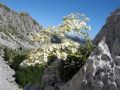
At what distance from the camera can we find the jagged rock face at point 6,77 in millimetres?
143375

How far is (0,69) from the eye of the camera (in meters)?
166

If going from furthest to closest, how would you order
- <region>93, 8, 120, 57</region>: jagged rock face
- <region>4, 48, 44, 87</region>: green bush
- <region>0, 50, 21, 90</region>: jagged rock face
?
<region>0, 50, 21, 90</region>: jagged rock face
<region>4, 48, 44, 87</region>: green bush
<region>93, 8, 120, 57</region>: jagged rock face

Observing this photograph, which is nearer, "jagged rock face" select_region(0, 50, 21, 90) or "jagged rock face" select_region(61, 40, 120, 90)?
"jagged rock face" select_region(61, 40, 120, 90)

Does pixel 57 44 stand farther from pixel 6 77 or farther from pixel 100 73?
pixel 6 77

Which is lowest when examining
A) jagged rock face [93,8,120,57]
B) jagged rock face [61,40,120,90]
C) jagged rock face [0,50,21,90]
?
jagged rock face [61,40,120,90]

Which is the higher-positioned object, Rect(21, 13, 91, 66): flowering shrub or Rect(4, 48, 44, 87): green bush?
Rect(4, 48, 44, 87): green bush

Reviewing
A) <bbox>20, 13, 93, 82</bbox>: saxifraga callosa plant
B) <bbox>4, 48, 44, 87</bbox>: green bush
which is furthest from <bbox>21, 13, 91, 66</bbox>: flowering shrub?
<bbox>4, 48, 44, 87</bbox>: green bush

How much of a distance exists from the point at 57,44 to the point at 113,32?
9.67ft

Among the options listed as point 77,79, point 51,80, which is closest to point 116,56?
point 77,79

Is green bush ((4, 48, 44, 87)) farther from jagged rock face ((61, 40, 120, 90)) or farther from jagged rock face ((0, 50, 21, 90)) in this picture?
jagged rock face ((61, 40, 120, 90))

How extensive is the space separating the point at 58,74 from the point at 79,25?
3.12 metres

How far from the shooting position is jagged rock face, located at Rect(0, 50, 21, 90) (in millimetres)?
143375

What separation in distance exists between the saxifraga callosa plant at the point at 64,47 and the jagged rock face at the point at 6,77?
119589mm

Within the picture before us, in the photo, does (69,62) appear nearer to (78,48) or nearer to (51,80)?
(78,48)
